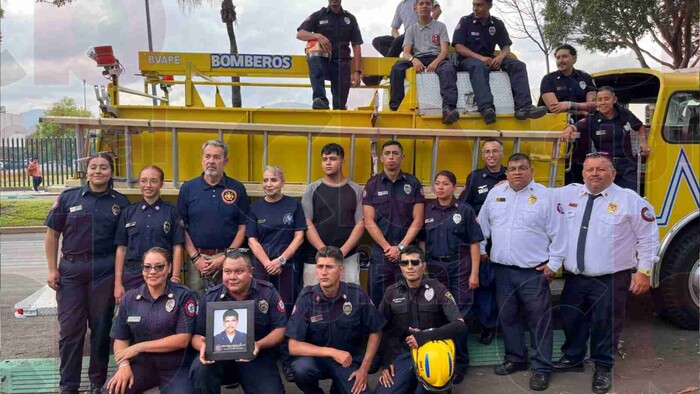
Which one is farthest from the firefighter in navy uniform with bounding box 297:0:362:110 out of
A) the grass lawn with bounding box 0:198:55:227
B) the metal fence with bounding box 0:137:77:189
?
the metal fence with bounding box 0:137:77:189

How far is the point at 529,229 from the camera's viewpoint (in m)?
4.20

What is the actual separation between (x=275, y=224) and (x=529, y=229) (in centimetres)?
203

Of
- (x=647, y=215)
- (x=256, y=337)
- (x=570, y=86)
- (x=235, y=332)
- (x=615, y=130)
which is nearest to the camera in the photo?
(x=235, y=332)

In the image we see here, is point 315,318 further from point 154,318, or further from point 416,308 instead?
point 154,318

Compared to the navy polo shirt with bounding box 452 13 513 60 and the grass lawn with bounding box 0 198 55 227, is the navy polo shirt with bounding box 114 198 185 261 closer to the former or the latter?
the navy polo shirt with bounding box 452 13 513 60

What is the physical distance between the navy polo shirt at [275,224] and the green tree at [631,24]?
37.6 feet

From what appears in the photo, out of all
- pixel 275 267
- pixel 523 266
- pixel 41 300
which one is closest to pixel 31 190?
pixel 41 300

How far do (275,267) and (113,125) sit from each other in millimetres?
1741

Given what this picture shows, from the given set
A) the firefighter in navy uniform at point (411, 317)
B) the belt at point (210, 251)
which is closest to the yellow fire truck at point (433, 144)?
the belt at point (210, 251)

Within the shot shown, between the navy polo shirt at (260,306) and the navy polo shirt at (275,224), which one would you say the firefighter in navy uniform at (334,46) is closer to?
the navy polo shirt at (275,224)

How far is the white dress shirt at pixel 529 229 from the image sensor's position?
4.19 metres

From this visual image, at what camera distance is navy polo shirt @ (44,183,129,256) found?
12.9ft

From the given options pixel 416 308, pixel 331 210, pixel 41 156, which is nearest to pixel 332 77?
pixel 331 210

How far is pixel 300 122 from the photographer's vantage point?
486 cm
